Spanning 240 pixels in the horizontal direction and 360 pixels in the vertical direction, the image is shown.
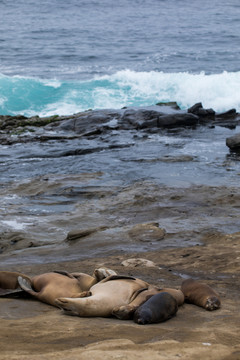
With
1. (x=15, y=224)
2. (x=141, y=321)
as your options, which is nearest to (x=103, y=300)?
(x=141, y=321)

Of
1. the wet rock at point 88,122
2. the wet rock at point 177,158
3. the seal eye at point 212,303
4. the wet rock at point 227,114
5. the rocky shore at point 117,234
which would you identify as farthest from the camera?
the wet rock at point 227,114

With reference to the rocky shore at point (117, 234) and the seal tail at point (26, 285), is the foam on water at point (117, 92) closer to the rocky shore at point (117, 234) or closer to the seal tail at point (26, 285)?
the rocky shore at point (117, 234)

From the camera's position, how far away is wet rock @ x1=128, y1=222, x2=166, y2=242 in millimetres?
7957

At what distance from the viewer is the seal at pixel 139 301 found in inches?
177

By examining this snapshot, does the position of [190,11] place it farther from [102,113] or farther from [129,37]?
[102,113]

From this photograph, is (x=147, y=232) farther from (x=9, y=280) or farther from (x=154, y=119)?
(x=154, y=119)

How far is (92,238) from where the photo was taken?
807 cm

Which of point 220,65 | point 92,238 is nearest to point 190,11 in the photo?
point 220,65

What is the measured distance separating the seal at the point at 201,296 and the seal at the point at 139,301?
0.41 feet

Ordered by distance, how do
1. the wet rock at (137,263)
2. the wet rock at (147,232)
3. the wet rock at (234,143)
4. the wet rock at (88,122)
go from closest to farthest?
1. the wet rock at (137,263)
2. the wet rock at (147,232)
3. the wet rock at (234,143)
4. the wet rock at (88,122)

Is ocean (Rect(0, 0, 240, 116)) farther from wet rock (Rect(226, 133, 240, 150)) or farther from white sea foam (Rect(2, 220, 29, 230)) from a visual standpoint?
white sea foam (Rect(2, 220, 29, 230))

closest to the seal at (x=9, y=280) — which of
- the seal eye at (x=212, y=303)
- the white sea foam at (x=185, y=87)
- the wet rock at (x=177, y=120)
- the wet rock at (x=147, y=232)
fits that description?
the seal eye at (x=212, y=303)

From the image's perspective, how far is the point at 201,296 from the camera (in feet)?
16.3

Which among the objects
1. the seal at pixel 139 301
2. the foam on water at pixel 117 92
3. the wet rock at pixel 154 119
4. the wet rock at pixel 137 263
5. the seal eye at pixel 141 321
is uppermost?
the seal eye at pixel 141 321
